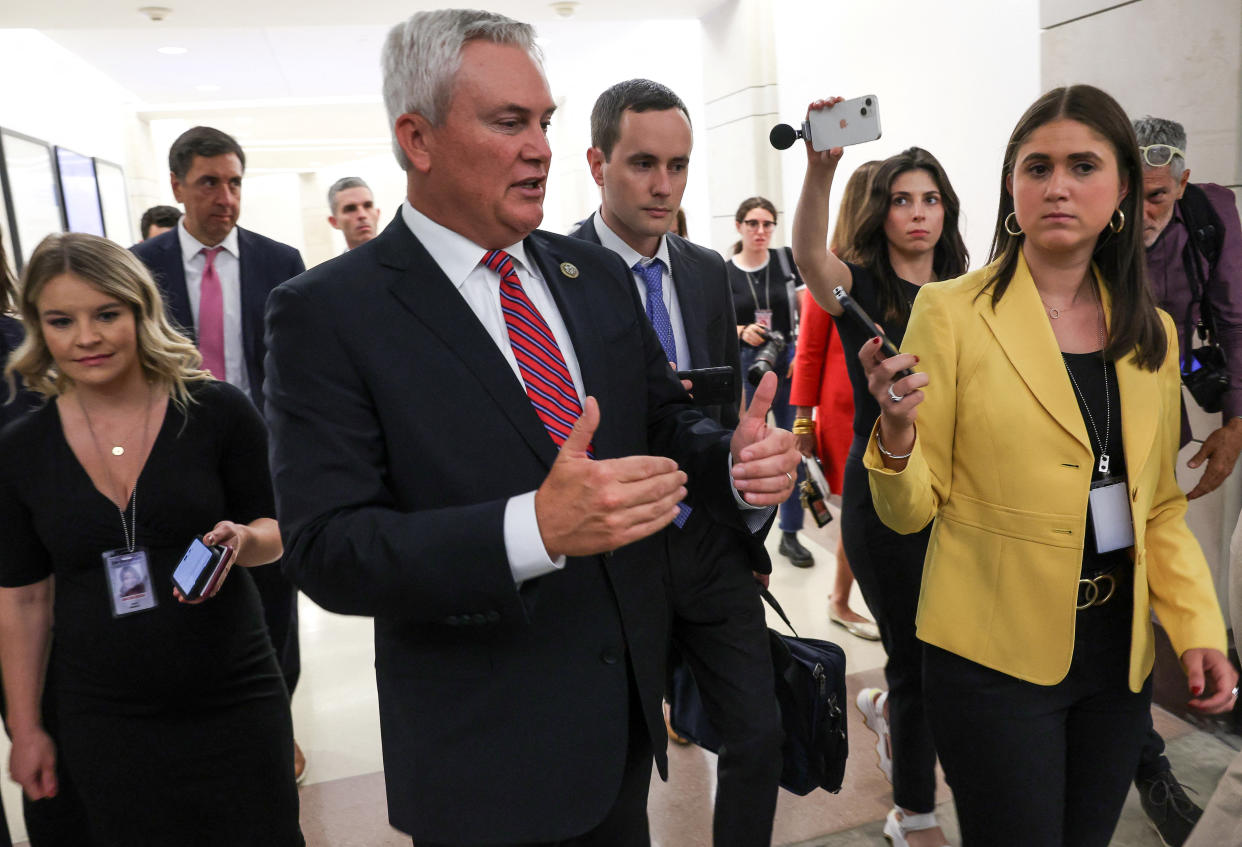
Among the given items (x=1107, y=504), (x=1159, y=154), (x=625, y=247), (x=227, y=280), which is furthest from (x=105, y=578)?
(x=1159, y=154)

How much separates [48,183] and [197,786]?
887 cm

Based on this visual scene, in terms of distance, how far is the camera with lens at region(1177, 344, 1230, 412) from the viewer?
8.76 ft

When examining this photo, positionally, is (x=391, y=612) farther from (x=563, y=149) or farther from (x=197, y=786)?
(x=563, y=149)

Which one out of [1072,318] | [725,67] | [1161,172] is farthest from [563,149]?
[1072,318]

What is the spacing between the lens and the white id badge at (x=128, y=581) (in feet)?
6.01

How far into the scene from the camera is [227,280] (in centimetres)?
336

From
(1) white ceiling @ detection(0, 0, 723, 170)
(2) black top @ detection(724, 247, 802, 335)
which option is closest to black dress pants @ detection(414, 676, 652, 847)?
(2) black top @ detection(724, 247, 802, 335)

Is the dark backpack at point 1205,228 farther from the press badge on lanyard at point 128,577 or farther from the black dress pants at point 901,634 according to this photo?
the press badge on lanyard at point 128,577

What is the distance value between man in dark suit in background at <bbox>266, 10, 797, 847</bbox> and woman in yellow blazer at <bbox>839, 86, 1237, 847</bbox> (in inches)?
20.1

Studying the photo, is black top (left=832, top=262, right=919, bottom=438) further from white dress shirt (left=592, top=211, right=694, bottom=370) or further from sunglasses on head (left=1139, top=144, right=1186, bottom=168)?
sunglasses on head (left=1139, top=144, right=1186, bottom=168)

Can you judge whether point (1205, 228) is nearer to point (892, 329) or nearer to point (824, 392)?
point (892, 329)

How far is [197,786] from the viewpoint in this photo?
1857mm

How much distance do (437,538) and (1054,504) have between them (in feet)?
3.49

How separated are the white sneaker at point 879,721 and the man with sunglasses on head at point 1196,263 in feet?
2.37
